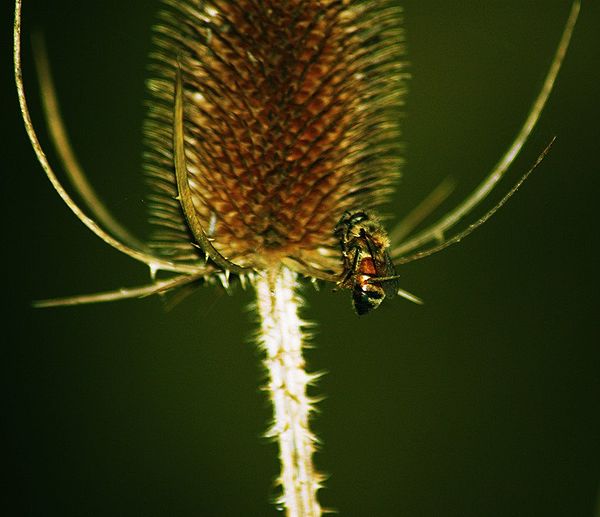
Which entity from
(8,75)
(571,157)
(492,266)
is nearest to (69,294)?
(8,75)

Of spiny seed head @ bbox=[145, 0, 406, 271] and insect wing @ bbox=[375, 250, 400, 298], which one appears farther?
spiny seed head @ bbox=[145, 0, 406, 271]

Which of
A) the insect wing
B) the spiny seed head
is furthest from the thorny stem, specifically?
the insect wing

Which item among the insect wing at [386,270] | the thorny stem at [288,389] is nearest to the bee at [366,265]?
the insect wing at [386,270]

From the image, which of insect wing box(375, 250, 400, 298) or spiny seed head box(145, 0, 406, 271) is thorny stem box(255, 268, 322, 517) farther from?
insect wing box(375, 250, 400, 298)

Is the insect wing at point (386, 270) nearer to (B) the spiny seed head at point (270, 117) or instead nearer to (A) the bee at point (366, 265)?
(A) the bee at point (366, 265)

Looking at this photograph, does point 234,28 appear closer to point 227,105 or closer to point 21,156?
point 227,105

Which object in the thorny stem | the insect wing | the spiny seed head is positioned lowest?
the thorny stem

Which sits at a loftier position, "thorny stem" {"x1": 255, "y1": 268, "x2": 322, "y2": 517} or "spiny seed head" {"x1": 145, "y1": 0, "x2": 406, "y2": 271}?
"spiny seed head" {"x1": 145, "y1": 0, "x2": 406, "y2": 271}
